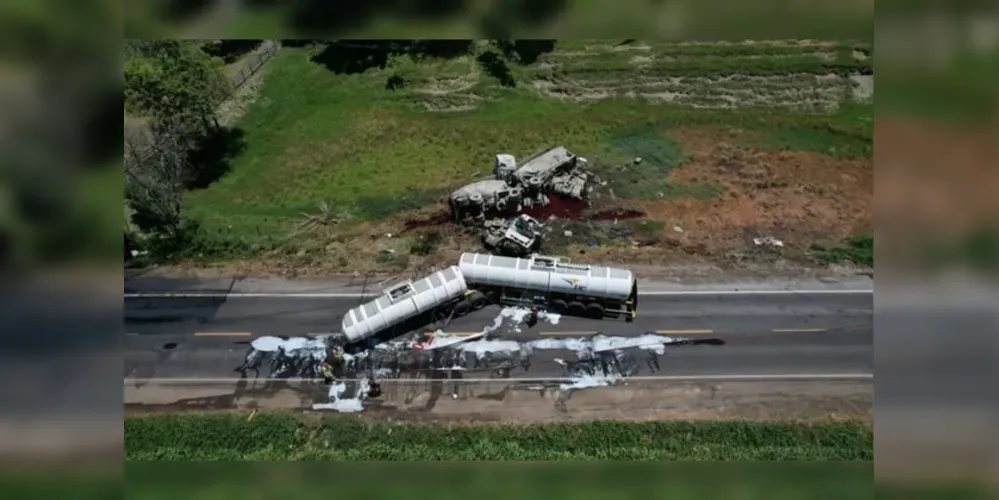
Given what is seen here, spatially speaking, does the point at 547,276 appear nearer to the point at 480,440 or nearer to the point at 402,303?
the point at 402,303

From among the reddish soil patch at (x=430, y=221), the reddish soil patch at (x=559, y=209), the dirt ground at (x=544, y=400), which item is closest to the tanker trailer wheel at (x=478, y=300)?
the dirt ground at (x=544, y=400)

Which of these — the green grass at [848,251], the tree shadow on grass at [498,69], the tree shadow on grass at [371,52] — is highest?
the tree shadow on grass at [371,52]

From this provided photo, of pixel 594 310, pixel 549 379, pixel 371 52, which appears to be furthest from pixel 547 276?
pixel 371 52

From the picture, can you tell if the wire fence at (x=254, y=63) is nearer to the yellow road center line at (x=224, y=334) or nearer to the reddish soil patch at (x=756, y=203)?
the yellow road center line at (x=224, y=334)

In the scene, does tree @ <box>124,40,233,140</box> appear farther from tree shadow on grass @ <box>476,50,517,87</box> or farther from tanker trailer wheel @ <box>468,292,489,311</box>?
tanker trailer wheel @ <box>468,292,489,311</box>

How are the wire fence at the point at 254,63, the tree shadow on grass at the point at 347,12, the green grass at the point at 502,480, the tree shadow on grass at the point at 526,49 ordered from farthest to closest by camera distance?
the tree shadow on grass at the point at 526,49, the wire fence at the point at 254,63, the tree shadow on grass at the point at 347,12, the green grass at the point at 502,480

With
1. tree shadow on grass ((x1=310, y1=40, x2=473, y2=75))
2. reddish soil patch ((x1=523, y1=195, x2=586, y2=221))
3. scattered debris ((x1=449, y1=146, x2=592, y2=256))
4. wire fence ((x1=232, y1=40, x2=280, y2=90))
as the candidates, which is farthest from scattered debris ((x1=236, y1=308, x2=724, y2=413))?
tree shadow on grass ((x1=310, y1=40, x2=473, y2=75))
